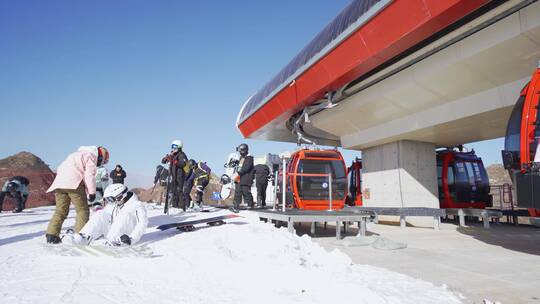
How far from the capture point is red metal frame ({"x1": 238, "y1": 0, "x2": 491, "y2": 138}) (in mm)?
6945

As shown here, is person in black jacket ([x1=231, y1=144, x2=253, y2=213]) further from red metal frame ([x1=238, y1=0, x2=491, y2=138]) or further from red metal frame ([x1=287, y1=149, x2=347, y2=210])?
red metal frame ([x1=238, y1=0, x2=491, y2=138])

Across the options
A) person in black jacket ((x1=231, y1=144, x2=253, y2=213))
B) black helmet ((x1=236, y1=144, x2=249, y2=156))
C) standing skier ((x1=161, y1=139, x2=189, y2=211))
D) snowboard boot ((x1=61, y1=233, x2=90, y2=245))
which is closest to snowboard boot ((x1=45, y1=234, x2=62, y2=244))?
snowboard boot ((x1=61, y1=233, x2=90, y2=245))

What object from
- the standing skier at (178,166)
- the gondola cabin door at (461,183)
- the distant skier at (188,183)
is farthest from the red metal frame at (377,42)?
the gondola cabin door at (461,183)

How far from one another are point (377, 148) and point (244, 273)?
1109 cm

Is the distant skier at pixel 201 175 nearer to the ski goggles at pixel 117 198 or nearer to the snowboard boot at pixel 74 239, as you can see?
the ski goggles at pixel 117 198

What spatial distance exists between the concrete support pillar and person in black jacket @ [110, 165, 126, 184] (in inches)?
373

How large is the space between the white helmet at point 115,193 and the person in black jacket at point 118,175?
7.80 metres

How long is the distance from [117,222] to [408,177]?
1044 centimetres

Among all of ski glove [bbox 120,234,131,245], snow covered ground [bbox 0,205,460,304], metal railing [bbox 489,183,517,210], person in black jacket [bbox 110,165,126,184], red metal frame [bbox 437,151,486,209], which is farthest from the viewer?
metal railing [bbox 489,183,517,210]

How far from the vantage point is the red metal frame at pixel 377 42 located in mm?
6945

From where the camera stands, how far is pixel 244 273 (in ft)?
11.7

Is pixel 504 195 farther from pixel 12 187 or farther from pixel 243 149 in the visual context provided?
pixel 12 187

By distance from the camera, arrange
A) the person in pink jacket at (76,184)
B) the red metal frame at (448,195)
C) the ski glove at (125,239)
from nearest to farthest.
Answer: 1. the ski glove at (125,239)
2. the person in pink jacket at (76,184)
3. the red metal frame at (448,195)

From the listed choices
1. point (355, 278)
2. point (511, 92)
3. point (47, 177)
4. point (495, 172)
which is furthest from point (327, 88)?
point (495, 172)
